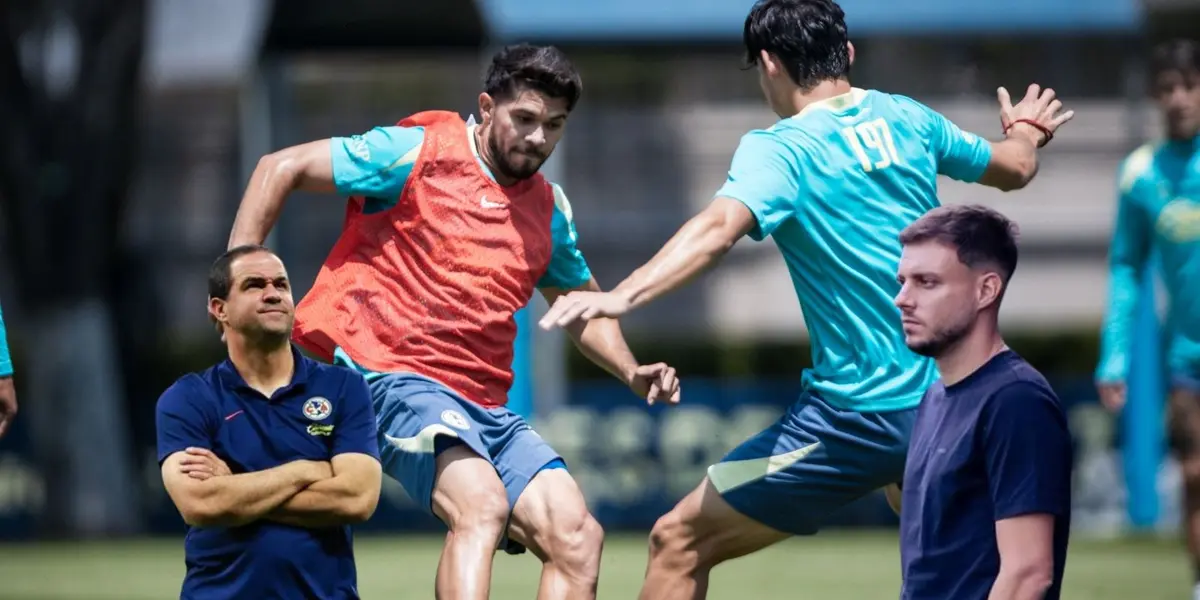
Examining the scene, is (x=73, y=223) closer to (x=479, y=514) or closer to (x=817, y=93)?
(x=479, y=514)

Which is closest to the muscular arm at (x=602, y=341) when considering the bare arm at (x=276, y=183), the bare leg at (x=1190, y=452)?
the bare arm at (x=276, y=183)

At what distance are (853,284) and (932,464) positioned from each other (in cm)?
163

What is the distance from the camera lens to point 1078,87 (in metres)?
21.2

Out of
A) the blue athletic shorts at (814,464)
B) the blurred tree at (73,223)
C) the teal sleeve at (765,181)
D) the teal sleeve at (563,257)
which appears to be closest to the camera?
the teal sleeve at (765,181)

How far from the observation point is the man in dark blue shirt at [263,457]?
5.17 metres

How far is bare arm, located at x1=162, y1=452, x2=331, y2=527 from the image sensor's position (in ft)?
16.8

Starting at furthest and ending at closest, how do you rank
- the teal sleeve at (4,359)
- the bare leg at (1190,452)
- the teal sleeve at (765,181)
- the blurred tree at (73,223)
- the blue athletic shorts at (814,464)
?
1. the blurred tree at (73,223)
2. the bare leg at (1190,452)
3. the teal sleeve at (4,359)
4. the blue athletic shorts at (814,464)
5. the teal sleeve at (765,181)

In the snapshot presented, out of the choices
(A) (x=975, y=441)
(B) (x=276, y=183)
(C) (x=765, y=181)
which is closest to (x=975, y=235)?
(A) (x=975, y=441)

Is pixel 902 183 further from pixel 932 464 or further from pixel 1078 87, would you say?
pixel 1078 87

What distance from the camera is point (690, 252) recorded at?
17.1 ft

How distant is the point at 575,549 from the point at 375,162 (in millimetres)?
1438

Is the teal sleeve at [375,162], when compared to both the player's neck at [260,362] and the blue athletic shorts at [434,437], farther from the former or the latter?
the player's neck at [260,362]

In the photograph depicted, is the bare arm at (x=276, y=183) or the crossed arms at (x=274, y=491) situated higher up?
the bare arm at (x=276, y=183)

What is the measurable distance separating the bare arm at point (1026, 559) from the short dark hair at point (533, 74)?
250 cm
